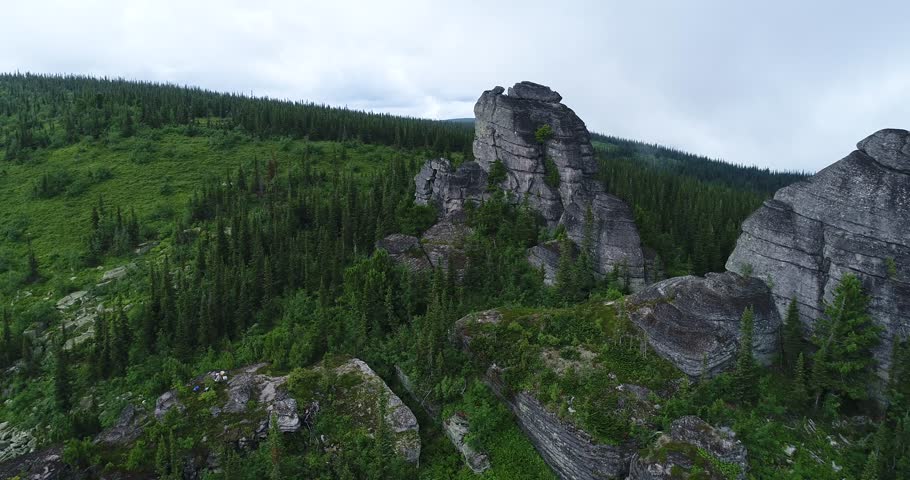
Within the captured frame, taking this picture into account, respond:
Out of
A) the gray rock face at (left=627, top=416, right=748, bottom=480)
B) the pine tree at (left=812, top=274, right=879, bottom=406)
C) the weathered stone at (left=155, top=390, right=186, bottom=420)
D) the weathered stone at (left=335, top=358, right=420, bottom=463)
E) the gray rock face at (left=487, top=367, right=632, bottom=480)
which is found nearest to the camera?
the gray rock face at (left=627, top=416, right=748, bottom=480)

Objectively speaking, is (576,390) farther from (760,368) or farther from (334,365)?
(334,365)

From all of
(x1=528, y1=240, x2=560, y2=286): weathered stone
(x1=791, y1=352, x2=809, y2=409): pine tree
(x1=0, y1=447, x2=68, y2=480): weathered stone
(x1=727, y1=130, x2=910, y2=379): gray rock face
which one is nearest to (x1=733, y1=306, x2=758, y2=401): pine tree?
(x1=791, y1=352, x2=809, y2=409): pine tree

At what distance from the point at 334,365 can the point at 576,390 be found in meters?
15.8

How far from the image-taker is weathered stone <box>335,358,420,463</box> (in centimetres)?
2631

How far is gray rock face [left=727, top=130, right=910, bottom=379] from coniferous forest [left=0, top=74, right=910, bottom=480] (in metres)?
1.33

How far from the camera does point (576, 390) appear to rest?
84.7 ft

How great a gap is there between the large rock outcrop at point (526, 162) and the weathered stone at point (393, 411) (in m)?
22.7

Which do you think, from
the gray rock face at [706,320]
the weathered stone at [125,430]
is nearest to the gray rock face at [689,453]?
the gray rock face at [706,320]

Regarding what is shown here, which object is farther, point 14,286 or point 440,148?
point 440,148

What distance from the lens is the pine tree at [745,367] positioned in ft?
83.8

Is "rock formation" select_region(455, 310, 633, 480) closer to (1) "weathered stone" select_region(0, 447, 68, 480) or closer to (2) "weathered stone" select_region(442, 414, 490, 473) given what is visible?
(2) "weathered stone" select_region(442, 414, 490, 473)

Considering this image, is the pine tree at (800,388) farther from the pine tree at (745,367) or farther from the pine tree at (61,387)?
the pine tree at (61,387)

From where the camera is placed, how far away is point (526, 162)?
162 ft

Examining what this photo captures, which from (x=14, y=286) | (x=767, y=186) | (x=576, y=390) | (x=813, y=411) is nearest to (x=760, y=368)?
(x=813, y=411)
